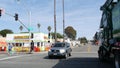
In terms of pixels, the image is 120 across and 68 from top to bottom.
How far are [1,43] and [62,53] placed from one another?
4399 cm

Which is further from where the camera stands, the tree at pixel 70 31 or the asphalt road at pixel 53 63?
the tree at pixel 70 31

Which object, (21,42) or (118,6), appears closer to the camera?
(118,6)

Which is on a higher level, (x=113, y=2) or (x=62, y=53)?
(x=113, y=2)

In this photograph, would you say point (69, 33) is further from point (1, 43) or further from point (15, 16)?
point (15, 16)

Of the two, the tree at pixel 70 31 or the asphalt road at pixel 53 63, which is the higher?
the tree at pixel 70 31

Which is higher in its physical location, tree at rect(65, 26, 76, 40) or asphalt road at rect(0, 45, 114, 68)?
tree at rect(65, 26, 76, 40)

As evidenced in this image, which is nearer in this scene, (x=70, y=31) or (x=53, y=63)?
(x=53, y=63)

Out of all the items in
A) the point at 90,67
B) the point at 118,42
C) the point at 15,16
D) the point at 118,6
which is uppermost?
the point at 15,16

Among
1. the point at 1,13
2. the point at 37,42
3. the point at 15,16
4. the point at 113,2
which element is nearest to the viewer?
the point at 113,2

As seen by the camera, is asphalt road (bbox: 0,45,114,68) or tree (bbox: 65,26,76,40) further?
tree (bbox: 65,26,76,40)

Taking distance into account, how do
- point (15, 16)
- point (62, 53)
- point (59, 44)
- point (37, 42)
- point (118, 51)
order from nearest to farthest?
point (118, 51)
point (62, 53)
point (59, 44)
point (15, 16)
point (37, 42)

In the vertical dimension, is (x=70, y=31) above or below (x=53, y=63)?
above

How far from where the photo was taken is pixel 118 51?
1362 centimetres

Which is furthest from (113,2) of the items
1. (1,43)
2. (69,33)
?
(69,33)
